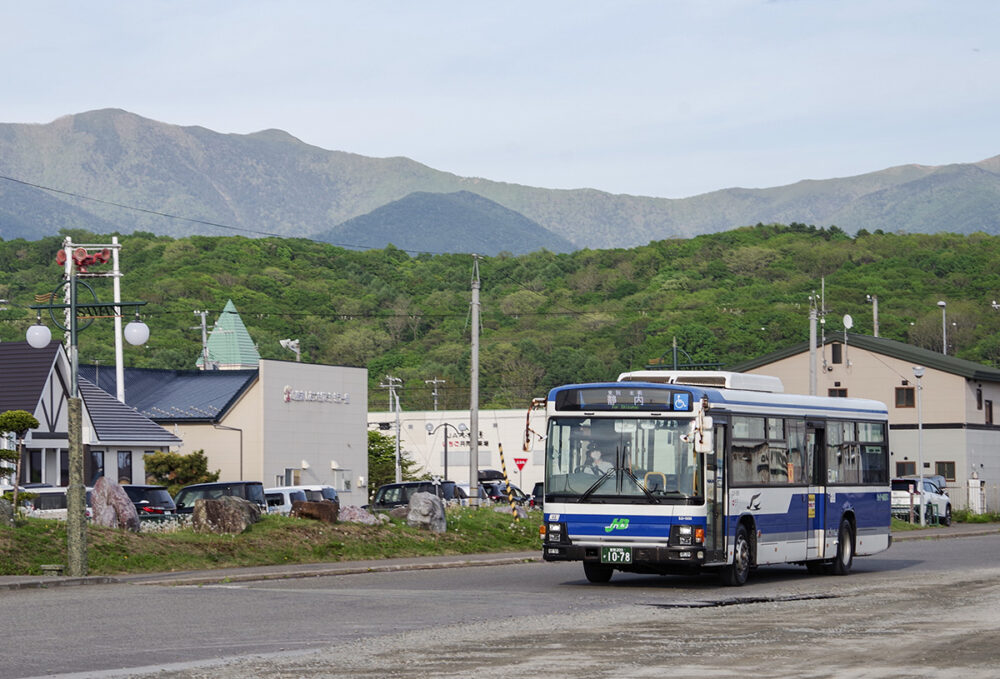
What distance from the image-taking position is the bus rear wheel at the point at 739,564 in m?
22.1

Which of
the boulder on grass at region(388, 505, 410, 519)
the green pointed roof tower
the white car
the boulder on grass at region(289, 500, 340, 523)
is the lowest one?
the white car

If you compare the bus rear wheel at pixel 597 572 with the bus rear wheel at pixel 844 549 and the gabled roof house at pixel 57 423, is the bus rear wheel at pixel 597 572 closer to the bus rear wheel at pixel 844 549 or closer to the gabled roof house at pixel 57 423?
the bus rear wheel at pixel 844 549

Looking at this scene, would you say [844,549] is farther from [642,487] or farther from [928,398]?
Answer: [928,398]

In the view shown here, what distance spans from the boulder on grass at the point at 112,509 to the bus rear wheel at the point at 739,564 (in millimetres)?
11043

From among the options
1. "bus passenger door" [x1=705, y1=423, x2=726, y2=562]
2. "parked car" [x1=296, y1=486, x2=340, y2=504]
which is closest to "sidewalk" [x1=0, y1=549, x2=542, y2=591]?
"bus passenger door" [x1=705, y1=423, x2=726, y2=562]

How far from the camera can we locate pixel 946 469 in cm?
6719

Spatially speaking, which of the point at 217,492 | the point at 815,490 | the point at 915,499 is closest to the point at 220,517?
the point at 217,492

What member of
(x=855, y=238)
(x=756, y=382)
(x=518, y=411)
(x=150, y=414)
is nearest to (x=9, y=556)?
(x=756, y=382)

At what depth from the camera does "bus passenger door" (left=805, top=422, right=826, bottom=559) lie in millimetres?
24453

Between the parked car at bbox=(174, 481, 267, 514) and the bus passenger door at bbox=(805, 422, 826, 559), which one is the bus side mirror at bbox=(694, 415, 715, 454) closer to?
the bus passenger door at bbox=(805, 422, 826, 559)

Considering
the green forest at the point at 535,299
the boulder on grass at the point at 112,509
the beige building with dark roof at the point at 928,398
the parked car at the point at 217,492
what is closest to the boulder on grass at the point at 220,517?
the boulder on grass at the point at 112,509

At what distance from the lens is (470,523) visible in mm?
33844

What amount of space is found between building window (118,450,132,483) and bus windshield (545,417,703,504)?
110ft

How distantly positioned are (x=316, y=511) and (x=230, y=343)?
61195mm
